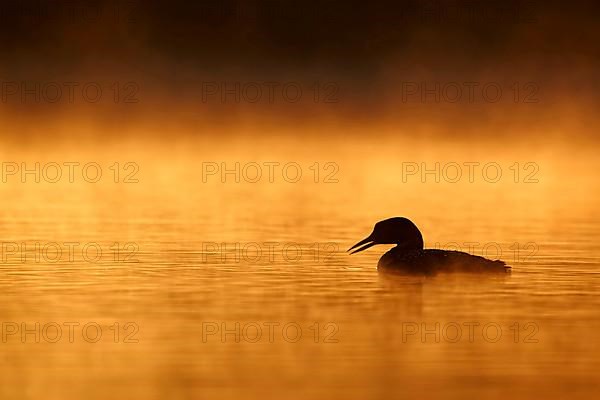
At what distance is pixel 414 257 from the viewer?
50.4 ft

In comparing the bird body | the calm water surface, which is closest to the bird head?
the calm water surface

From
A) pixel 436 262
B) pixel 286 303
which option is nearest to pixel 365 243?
pixel 436 262

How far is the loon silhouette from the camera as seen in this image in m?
14.9

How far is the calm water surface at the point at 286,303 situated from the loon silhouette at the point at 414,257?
0.54 feet

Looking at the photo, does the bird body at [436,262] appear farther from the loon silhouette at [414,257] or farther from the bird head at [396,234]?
the bird head at [396,234]

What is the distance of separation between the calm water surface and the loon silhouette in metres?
0.16

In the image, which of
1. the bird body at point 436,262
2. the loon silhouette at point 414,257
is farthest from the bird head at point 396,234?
the bird body at point 436,262

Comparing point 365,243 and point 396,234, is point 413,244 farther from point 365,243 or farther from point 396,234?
point 365,243

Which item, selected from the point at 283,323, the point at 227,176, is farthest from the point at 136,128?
the point at 283,323

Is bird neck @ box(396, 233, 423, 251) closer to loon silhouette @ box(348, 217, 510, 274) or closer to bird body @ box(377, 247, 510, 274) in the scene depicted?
loon silhouette @ box(348, 217, 510, 274)

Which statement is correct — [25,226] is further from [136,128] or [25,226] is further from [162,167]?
[136,128]

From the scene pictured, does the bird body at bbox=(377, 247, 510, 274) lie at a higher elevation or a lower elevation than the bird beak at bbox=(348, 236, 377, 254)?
lower

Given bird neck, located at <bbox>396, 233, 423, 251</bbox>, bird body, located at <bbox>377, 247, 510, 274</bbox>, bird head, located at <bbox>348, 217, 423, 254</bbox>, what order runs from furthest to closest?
1. bird head, located at <bbox>348, 217, 423, 254</bbox>
2. bird neck, located at <bbox>396, 233, 423, 251</bbox>
3. bird body, located at <bbox>377, 247, 510, 274</bbox>

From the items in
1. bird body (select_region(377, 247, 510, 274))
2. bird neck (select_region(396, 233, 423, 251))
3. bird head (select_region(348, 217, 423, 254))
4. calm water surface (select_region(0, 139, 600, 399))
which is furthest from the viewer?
bird head (select_region(348, 217, 423, 254))
